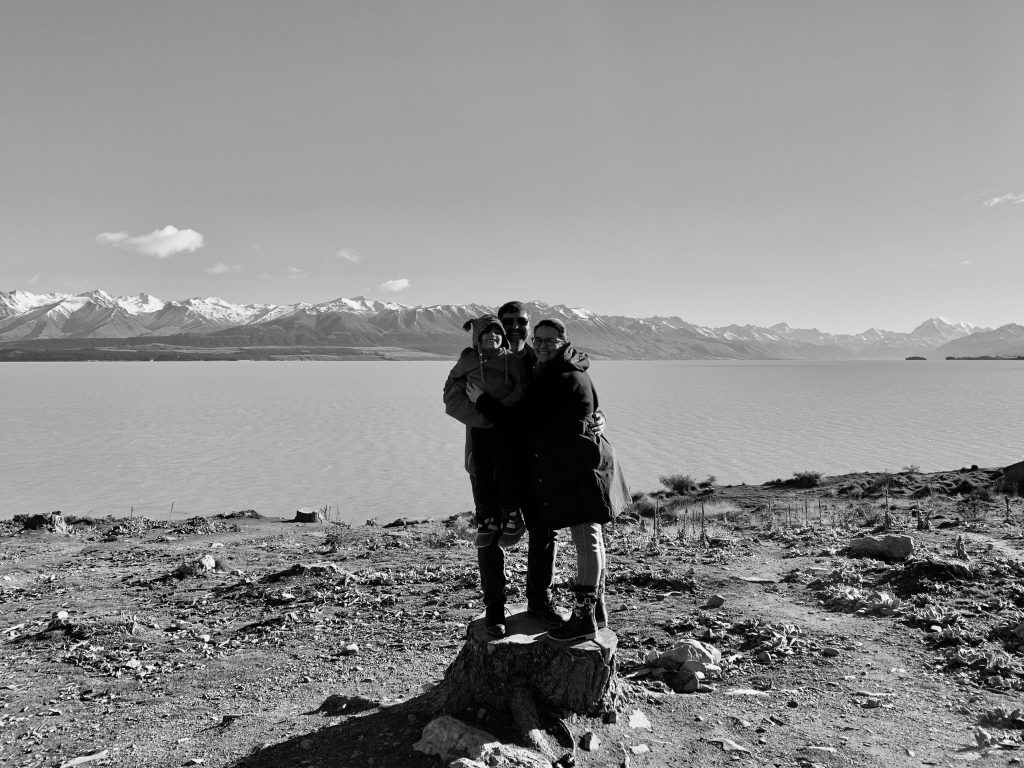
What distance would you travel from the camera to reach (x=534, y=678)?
209 inches

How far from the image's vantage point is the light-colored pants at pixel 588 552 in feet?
17.5

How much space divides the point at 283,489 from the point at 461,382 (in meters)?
26.5

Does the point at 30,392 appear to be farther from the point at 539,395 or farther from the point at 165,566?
the point at 539,395

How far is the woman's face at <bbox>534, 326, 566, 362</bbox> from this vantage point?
17.3 feet

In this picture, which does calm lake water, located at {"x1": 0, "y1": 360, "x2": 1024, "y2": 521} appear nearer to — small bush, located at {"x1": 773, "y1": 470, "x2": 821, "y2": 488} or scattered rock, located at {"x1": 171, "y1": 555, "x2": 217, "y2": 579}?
small bush, located at {"x1": 773, "y1": 470, "x2": 821, "y2": 488}

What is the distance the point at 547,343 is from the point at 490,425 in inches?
30.7

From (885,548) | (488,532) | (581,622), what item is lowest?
(885,548)

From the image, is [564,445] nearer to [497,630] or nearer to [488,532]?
[488,532]

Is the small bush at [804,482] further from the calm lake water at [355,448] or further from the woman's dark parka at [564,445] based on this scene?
the woman's dark parka at [564,445]

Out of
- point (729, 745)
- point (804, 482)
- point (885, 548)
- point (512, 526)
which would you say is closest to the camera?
point (729, 745)

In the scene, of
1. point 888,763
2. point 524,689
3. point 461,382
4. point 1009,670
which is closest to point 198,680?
point 524,689

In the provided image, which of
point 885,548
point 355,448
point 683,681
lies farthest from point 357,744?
point 355,448

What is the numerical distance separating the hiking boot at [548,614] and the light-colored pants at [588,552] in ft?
1.88

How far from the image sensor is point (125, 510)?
24.1 meters
